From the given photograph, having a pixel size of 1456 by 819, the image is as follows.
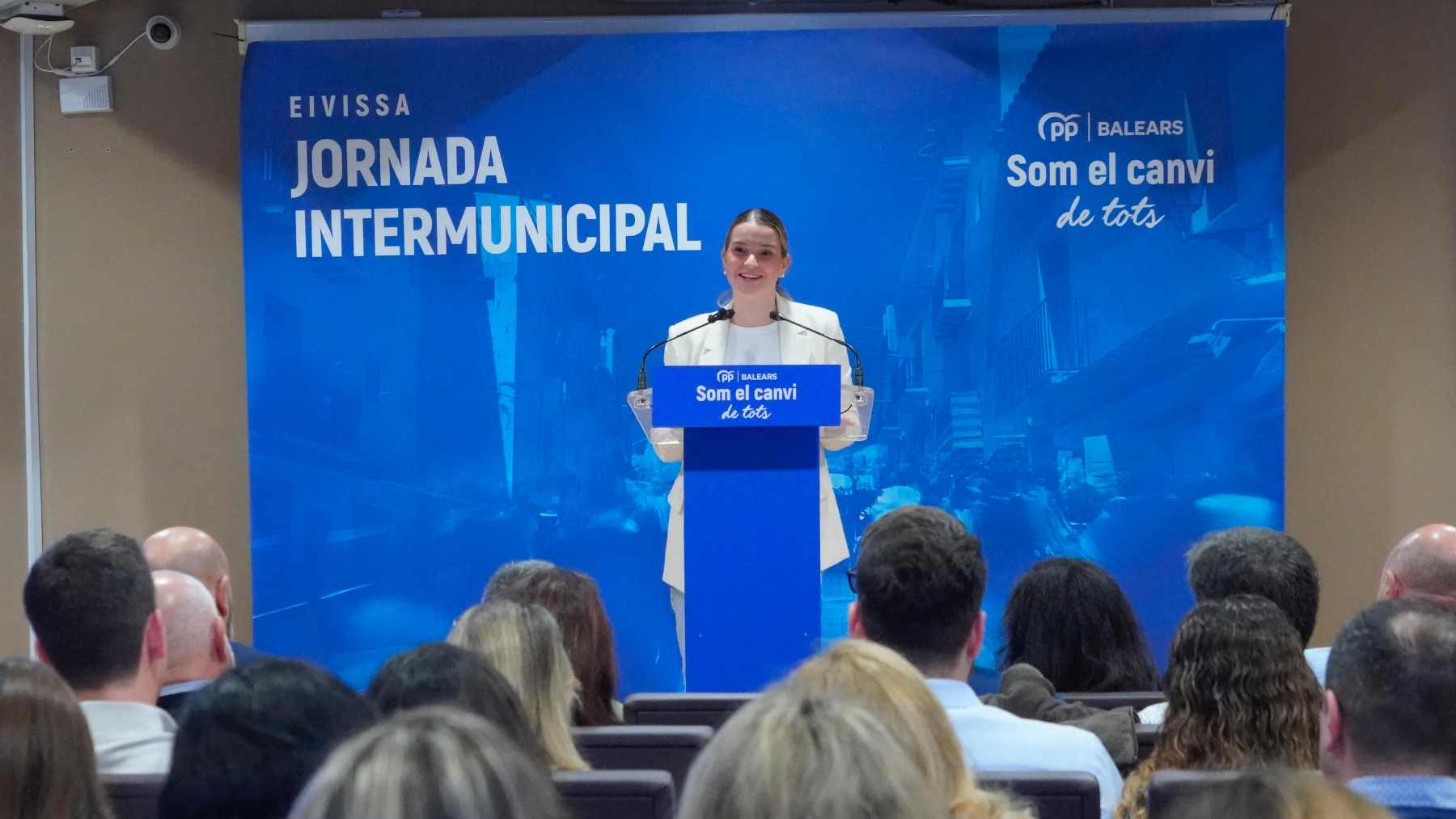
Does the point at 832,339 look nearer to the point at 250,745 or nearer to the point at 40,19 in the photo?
the point at 250,745

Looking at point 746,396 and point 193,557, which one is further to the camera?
point 193,557

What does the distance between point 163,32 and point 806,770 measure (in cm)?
623

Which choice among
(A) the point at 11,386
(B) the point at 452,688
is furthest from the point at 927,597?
(A) the point at 11,386

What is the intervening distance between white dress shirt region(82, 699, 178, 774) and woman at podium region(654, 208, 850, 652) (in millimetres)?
2205

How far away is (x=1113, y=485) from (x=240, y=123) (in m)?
3.99

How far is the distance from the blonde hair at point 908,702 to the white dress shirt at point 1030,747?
561 mm

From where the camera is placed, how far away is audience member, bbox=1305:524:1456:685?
3551 millimetres

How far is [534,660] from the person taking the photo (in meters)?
2.61

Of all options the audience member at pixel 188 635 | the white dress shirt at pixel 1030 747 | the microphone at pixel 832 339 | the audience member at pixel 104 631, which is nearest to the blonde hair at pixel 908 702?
the white dress shirt at pixel 1030 747

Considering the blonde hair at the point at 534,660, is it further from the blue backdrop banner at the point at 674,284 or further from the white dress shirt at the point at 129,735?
the blue backdrop banner at the point at 674,284

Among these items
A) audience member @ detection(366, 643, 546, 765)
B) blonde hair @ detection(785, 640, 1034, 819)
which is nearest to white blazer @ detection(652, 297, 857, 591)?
audience member @ detection(366, 643, 546, 765)

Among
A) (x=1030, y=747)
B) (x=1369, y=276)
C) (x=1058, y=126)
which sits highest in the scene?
(x=1058, y=126)

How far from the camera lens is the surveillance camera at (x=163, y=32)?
6.53 m

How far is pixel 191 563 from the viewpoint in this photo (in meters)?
4.07
